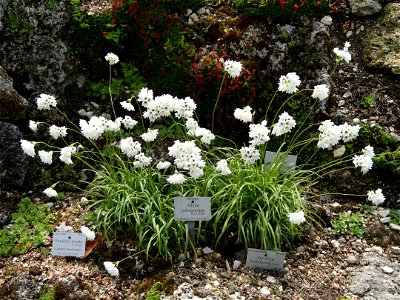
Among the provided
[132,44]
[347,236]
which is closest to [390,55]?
[347,236]

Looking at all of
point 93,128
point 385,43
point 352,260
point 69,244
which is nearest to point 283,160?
point 352,260

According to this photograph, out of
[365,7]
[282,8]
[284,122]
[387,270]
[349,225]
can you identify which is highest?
[365,7]

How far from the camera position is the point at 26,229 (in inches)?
218

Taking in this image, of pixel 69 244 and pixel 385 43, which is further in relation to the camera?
pixel 385 43

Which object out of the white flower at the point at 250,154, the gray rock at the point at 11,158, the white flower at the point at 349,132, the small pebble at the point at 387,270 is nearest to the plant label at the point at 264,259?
the white flower at the point at 250,154

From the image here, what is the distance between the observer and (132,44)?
7.29 metres

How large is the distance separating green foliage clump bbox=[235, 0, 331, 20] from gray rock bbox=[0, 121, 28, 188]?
Answer: 3708 mm

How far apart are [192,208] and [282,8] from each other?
150 inches

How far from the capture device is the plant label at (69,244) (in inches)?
203

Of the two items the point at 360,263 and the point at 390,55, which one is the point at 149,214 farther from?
the point at 390,55

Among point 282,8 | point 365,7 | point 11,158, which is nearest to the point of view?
point 11,158

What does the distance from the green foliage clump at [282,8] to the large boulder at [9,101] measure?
3.42 metres

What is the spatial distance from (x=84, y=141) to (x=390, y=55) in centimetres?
439

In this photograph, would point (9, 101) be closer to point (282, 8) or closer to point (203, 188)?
point (203, 188)
